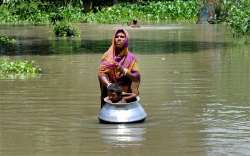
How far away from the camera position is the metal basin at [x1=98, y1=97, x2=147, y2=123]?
9133 mm

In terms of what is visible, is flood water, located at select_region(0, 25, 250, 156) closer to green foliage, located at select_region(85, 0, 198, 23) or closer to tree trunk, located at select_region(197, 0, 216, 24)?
tree trunk, located at select_region(197, 0, 216, 24)

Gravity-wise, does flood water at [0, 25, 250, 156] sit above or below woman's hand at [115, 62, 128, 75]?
below

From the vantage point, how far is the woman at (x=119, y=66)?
9180 mm

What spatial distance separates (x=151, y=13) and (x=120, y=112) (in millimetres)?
40374

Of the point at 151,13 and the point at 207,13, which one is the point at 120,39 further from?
the point at 151,13

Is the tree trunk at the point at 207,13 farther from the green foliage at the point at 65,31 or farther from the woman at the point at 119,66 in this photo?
the woman at the point at 119,66

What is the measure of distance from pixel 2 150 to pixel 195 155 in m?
2.09

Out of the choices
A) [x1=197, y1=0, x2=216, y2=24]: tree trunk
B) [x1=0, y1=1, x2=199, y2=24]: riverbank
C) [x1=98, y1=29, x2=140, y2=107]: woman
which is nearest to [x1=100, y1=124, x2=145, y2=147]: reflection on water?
[x1=98, y1=29, x2=140, y2=107]: woman

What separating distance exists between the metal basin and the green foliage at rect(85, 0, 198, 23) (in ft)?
120

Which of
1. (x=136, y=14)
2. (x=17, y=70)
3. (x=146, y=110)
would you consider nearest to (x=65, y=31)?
(x=17, y=70)

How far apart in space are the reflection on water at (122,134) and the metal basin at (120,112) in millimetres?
79

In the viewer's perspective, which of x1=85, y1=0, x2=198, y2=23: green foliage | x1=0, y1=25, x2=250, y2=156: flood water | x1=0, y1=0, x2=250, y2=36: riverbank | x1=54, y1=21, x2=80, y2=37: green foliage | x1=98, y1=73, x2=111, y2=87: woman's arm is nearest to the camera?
x1=0, y1=25, x2=250, y2=156: flood water

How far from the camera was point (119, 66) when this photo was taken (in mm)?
9125

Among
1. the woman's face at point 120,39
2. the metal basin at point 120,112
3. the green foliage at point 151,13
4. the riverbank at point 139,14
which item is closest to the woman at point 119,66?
the woman's face at point 120,39
